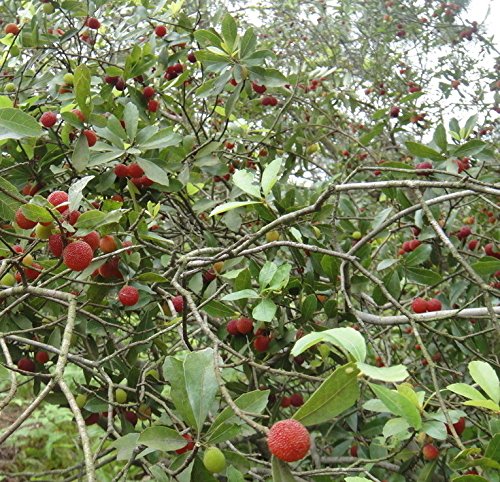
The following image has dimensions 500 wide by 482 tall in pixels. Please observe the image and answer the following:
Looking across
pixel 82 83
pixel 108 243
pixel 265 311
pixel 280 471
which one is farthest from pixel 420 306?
pixel 82 83

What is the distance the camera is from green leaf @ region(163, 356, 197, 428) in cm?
94

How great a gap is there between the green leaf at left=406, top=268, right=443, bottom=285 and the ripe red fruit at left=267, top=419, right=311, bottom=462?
1.13m

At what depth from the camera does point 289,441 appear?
778mm

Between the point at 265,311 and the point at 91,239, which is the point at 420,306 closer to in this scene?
the point at 265,311

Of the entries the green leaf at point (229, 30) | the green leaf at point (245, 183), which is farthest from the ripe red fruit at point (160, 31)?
the green leaf at point (245, 183)

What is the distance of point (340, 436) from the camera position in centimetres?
220

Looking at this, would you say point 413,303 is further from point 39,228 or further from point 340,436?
point 39,228

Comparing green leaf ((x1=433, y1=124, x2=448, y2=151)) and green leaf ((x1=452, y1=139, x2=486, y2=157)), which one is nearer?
green leaf ((x1=452, y1=139, x2=486, y2=157))

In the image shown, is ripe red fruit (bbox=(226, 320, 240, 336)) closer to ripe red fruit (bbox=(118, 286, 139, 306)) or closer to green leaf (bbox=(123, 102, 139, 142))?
ripe red fruit (bbox=(118, 286, 139, 306))

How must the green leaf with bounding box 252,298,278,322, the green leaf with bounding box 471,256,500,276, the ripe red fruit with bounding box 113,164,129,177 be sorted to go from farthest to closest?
1. the ripe red fruit with bounding box 113,164,129,177
2. the green leaf with bounding box 471,256,500,276
3. the green leaf with bounding box 252,298,278,322

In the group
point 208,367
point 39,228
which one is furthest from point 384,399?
point 39,228

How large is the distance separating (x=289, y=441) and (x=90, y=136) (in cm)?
121

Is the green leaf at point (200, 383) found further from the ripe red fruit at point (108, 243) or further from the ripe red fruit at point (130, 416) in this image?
the ripe red fruit at point (130, 416)

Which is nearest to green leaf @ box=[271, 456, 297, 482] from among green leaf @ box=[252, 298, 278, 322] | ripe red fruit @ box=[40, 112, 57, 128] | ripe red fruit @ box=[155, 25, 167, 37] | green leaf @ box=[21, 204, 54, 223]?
green leaf @ box=[252, 298, 278, 322]
